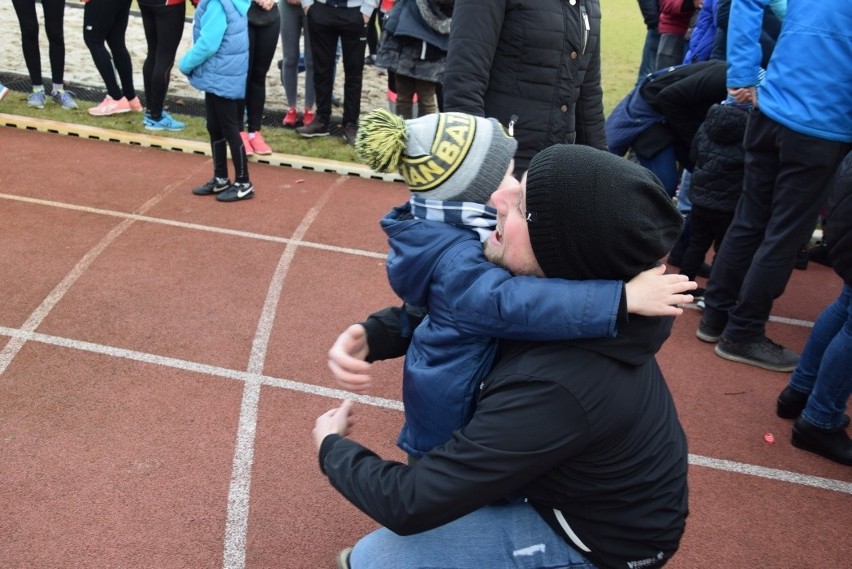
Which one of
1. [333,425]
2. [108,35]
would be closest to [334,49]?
[108,35]

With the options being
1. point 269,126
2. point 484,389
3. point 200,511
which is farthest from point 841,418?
point 269,126

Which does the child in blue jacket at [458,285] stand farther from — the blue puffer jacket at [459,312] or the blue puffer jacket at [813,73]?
the blue puffer jacket at [813,73]

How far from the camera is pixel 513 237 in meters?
1.85

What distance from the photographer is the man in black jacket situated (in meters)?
1.68

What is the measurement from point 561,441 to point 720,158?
3.76 m

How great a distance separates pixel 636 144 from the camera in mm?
5523

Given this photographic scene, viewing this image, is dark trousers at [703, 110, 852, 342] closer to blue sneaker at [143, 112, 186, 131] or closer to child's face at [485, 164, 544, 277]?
child's face at [485, 164, 544, 277]

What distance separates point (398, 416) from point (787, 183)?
93.0 inches

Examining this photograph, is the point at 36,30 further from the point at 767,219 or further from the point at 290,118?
the point at 767,219

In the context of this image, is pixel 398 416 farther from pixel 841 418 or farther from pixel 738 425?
pixel 841 418

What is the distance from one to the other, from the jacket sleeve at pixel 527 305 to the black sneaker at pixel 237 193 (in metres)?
5.04

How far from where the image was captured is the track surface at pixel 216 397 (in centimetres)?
313

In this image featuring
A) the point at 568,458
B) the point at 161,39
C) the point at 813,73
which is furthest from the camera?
the point at 161,39

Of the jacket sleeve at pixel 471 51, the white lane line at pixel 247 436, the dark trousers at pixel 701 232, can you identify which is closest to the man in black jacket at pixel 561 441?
the white lane line at pixel 247 436
